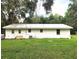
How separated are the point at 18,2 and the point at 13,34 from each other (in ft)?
→ 0.93

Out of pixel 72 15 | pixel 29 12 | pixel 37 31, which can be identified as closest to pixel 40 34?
pixel 37 31

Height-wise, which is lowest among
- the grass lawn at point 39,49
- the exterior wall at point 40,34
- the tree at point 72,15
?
the grass lawn at point 39,49

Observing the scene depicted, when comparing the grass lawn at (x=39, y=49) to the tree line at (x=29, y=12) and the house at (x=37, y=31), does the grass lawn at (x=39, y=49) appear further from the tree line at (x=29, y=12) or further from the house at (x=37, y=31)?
the tree line at (x=29, y=12)

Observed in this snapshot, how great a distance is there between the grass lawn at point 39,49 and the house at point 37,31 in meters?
0.04

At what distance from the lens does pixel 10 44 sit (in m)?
3.20

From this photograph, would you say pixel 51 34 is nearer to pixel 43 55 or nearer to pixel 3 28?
pixel 43 55

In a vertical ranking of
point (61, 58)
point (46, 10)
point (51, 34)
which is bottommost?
point (61, 58)

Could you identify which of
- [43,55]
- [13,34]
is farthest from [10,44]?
[43,55]

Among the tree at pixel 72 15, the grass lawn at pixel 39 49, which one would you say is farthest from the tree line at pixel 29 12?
the grass lawn at pixel 39 49

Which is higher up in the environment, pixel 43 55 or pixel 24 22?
pixel 24 22

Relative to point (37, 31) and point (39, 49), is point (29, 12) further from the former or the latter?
point (39, 49)

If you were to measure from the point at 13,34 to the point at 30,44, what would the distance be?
0.17 m

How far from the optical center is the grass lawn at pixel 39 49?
125 inches

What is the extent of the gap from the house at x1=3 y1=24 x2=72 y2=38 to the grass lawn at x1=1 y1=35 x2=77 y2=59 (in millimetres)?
43
